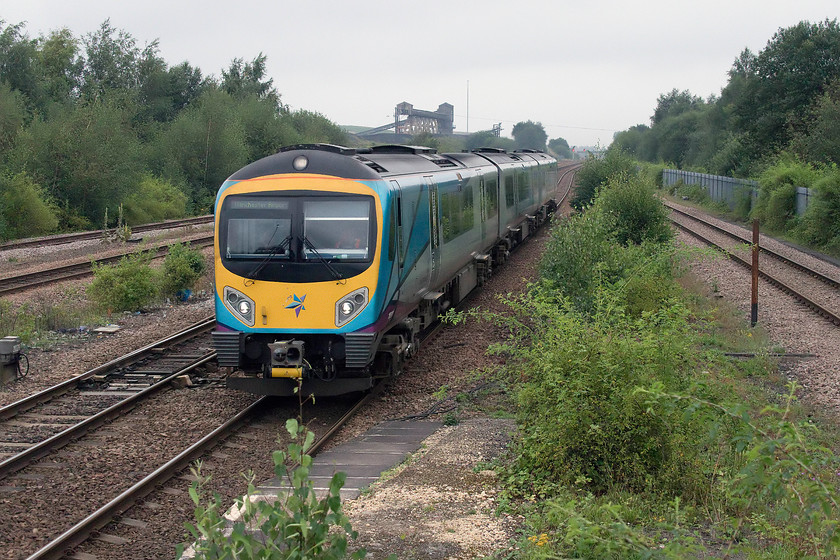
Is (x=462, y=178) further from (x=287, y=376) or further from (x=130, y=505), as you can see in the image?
(x=130, y=505)

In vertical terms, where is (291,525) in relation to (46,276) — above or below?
above

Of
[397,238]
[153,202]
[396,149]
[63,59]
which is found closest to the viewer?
[397,238]

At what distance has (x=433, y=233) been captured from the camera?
1261cm

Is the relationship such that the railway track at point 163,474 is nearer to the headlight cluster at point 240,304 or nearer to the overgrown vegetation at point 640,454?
the headlight cluster at point 240,304

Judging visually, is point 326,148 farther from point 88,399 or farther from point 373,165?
point 88,399

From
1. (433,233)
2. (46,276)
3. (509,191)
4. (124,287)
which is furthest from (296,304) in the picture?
(509,191)

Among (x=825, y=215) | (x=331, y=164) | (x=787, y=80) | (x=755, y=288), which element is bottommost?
(x=755, y=288)

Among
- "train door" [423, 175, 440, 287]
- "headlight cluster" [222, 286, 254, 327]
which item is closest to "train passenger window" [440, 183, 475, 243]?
"train door" [423, 175, 440, 287]

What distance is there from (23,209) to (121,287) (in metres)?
16.6

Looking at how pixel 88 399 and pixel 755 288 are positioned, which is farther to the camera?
pixel 755 288

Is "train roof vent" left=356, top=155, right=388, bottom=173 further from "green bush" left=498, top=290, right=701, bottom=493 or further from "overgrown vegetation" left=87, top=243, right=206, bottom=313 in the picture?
"overgrown vegetation" left=87, top=243, right=206, bottom=313

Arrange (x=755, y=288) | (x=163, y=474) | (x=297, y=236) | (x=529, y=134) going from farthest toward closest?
(x=529, y=134) → (x=755, y=288) → (x=297, y=236) → (x=163, y=474)

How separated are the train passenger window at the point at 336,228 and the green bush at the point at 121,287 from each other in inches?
320

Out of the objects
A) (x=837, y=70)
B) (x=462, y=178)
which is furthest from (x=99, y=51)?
(x=462, y=178)
